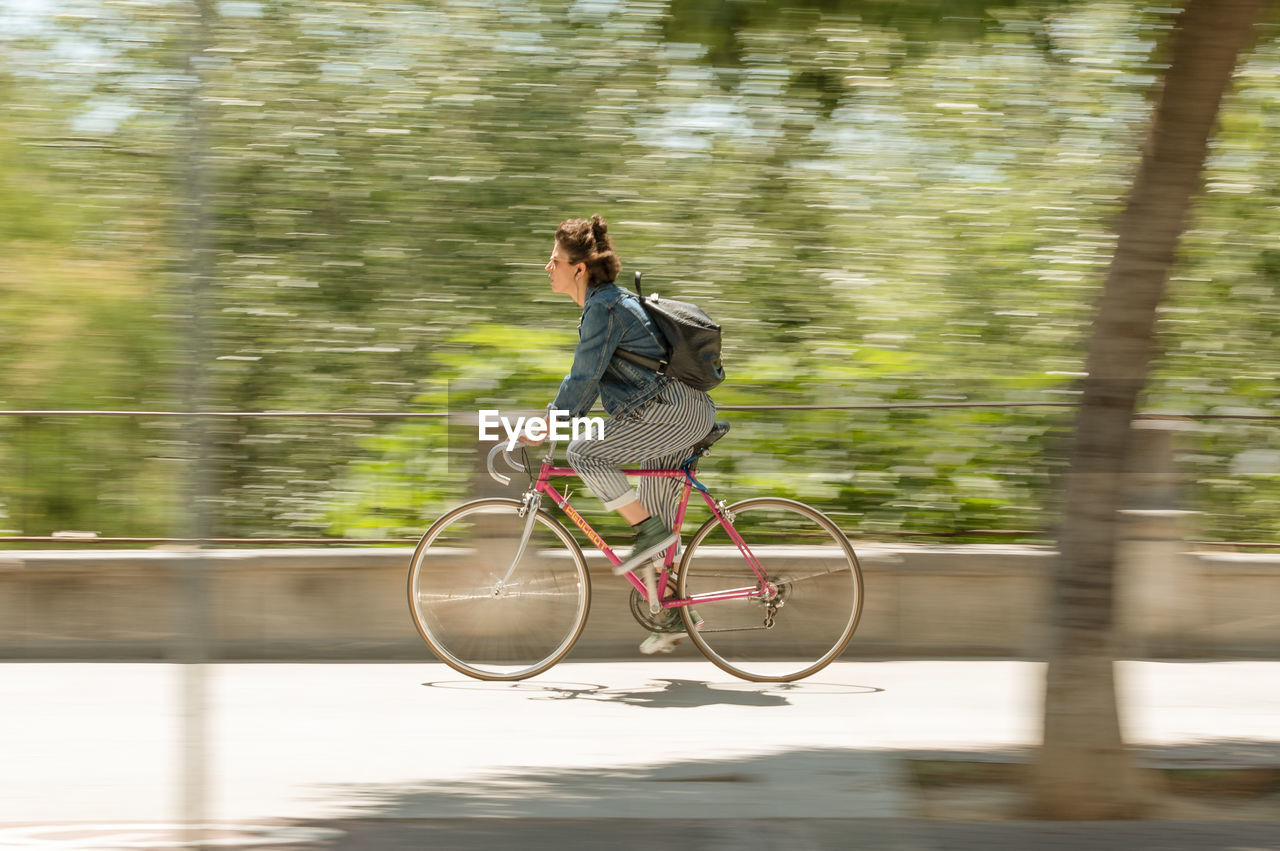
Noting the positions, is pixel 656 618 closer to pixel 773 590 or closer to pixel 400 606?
pixel 773 590

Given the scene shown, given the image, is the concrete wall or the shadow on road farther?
the concrete wall

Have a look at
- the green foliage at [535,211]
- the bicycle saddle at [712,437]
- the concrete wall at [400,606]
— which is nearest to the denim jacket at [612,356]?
the bicycle saddle at [712,437]

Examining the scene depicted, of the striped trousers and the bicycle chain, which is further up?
the striped trousers

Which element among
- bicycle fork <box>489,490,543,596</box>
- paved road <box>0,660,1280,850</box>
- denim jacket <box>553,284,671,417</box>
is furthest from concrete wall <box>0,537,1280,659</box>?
denim jacket <box>553,284,671,417</box>

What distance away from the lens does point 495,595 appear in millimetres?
6699

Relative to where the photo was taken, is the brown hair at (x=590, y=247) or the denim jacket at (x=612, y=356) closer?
the denim jacket at (x=612, y=356)

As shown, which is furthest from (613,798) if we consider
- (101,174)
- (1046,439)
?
(101,174)

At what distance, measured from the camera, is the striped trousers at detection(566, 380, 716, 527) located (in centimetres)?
636

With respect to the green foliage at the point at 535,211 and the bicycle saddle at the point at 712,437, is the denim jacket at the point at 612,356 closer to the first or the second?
the bicycle saddle at the point at 712,437
